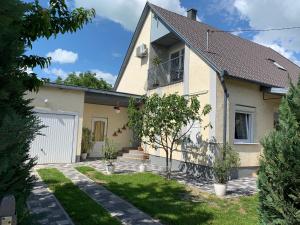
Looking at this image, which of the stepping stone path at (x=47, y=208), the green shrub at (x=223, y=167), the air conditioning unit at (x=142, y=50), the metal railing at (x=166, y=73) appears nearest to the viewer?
the stepping stone path at (x=47, y=208)

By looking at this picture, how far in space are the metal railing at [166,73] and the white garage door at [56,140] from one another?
519 centimetres

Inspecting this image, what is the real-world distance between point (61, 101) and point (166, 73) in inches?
238

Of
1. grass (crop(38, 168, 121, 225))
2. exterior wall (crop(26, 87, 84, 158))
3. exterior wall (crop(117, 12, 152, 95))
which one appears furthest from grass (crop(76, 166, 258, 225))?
exterior wall (crop(117, 12, 152, 95))

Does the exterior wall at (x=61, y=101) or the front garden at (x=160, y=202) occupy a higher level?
the exterior wall at (x=61, y=101)

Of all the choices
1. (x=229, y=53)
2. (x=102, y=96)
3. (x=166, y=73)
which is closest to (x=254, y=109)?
(x=229, y=53)

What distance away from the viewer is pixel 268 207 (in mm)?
4508

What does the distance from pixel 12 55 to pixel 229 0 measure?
13.7m

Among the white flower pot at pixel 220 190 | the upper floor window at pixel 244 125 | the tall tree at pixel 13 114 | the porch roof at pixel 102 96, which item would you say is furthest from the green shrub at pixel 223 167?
the porch roof at pixel 102 96

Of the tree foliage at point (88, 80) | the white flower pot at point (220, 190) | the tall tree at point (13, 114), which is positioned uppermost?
the tree foliage at point (88, 80)

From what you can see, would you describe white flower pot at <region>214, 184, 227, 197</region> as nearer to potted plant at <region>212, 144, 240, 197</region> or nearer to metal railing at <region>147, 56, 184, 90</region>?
potted plant at <region>212, 144, 240, 197</region>

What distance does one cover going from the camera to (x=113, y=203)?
7629mm

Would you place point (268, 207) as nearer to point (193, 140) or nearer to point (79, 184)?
point (79, 184)

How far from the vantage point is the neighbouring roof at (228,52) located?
1286cm

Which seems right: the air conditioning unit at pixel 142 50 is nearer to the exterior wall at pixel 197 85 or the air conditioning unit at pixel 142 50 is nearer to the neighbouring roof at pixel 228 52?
the neighbouring roof at pixel 228 52
